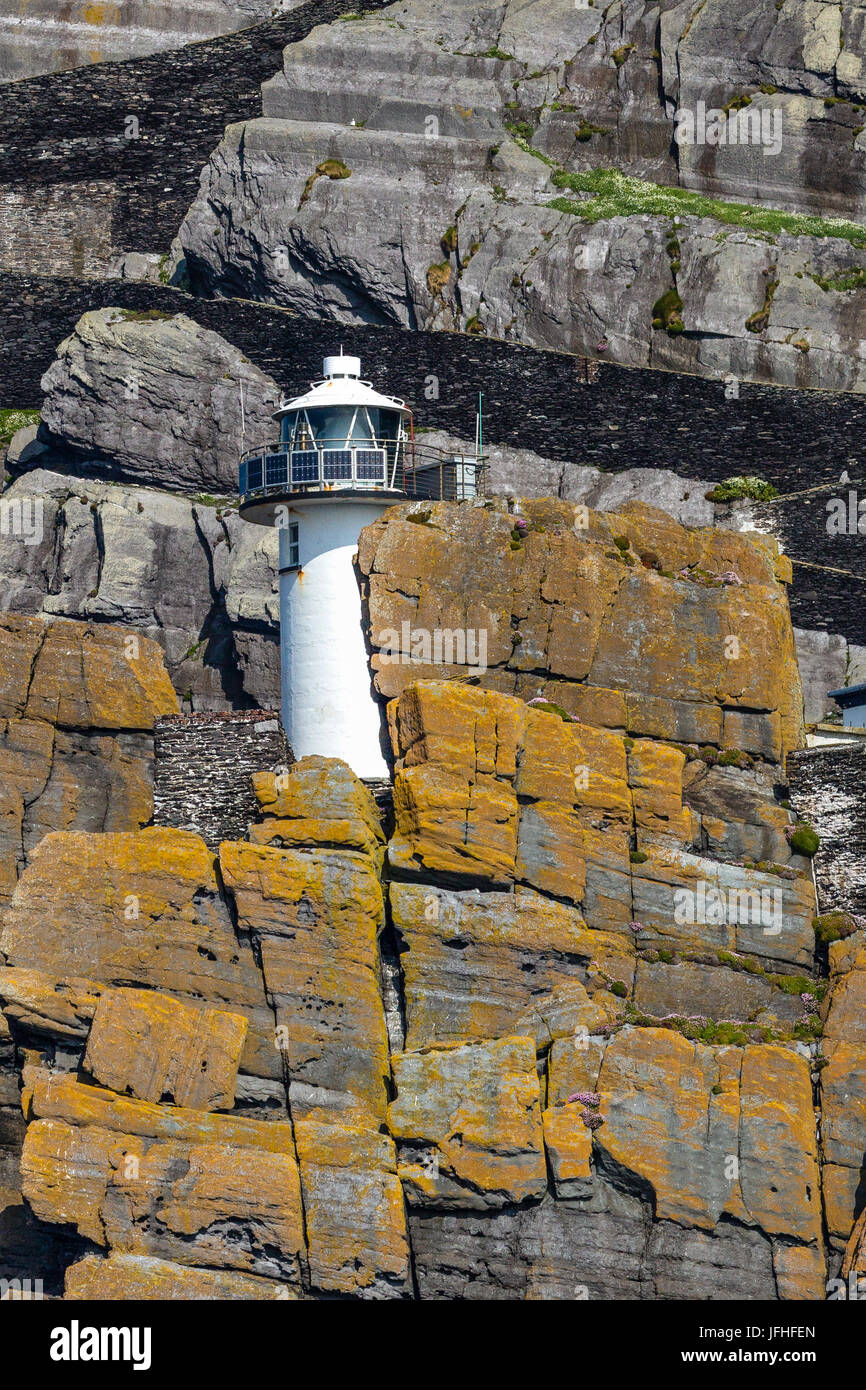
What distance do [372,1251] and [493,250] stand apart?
101 feet

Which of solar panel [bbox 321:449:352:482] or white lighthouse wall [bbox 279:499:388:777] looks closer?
white lighthouse wall [bbox 279:499:388:777]

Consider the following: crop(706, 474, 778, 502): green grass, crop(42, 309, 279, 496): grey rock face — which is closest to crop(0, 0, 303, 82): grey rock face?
crop(42, 309, 279, 496): grey rock face

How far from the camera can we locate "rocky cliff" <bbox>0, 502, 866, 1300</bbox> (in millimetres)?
38312

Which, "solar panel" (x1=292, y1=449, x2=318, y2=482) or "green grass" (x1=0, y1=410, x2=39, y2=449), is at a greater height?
"green grass" (x1=0, y1=410, x2=39, y2=449)

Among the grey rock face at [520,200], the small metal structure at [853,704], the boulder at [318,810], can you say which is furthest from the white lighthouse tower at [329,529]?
the grey rock face at [520,200]

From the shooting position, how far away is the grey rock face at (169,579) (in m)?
55.5

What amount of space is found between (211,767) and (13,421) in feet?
68.9

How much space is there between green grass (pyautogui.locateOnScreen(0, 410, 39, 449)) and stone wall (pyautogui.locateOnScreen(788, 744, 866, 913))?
80.1 ft

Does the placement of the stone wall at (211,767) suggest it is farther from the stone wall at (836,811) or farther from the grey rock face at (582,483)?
the grey rock face at (582,483)

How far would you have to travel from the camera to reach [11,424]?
203ft

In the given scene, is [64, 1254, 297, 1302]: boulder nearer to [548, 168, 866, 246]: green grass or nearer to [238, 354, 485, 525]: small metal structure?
[238, 354, 485, 525]: small metal structure

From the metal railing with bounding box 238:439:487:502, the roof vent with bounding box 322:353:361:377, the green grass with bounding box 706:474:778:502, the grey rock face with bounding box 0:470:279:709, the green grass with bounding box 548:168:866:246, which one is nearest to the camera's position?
the metal railing with bounding box 238:439:487:502

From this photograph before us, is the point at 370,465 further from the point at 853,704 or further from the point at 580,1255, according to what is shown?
the point at 580,1255
